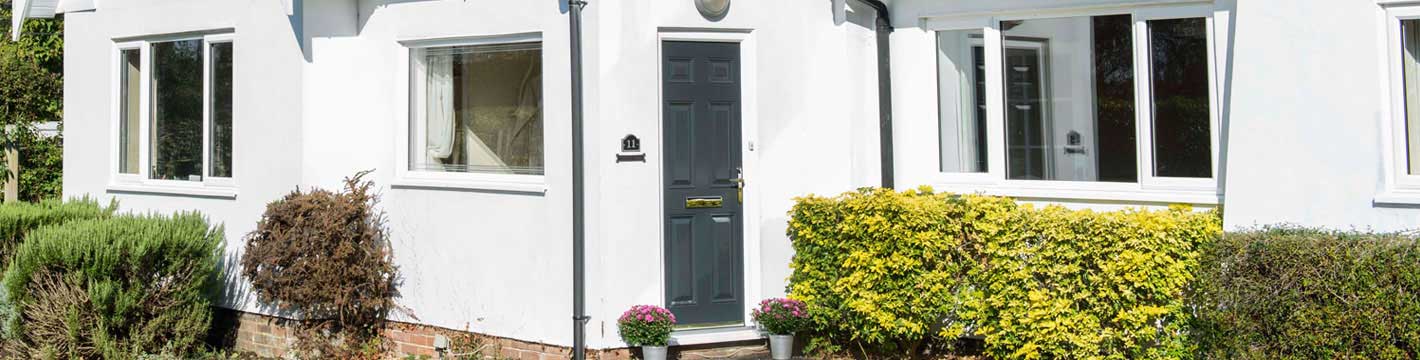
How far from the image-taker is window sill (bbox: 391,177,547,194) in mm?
8008

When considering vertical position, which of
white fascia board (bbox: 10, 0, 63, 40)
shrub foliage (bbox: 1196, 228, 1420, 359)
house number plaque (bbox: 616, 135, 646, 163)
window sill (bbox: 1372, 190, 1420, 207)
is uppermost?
white fascia board (bbox: 10, 0, 63, 40)

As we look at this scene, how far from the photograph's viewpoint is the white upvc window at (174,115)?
9.58m

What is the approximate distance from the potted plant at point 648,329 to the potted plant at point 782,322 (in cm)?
72

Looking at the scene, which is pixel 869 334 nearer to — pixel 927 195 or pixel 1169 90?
pixel 927 195

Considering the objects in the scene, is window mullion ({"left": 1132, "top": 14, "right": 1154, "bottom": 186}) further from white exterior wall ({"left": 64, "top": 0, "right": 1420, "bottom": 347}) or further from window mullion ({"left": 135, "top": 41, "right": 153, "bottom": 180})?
window mullion ({"left": 135, "top": 41, "right": 153, "bottom": 180})

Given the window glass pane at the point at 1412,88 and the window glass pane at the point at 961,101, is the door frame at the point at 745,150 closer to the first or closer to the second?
the window glass pane at the point at 961,101

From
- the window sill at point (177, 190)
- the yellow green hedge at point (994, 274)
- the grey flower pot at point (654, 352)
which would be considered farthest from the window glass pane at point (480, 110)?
the yellow green hedge at point (994, 274)

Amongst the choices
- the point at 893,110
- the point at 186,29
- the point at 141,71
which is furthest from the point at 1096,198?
the point at 141,71

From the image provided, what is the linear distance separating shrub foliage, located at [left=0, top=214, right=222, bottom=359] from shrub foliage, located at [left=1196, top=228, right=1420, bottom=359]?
7499mm

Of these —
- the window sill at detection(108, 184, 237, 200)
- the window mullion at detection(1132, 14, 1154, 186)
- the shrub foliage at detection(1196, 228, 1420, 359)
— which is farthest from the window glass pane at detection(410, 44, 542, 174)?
Result: the shrub foliage at detection(1196, 228, 1420, 359)

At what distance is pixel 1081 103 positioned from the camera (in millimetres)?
7992

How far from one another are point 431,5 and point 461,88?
677mm

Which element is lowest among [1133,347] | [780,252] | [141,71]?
[1133,347]

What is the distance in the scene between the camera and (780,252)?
8.16 m
